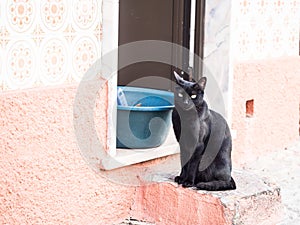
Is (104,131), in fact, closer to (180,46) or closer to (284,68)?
(180,46)

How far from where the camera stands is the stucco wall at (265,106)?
17.0ft

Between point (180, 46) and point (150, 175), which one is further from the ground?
point (180, 46)

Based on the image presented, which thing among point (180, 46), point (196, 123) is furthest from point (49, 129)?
point (180, 46)

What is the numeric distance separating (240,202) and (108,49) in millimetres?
1137

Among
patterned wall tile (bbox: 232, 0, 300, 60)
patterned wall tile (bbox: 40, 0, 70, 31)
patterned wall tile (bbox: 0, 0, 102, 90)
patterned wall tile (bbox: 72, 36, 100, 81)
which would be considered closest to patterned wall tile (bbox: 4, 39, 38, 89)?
patterned wall tile (bbox: 0, 0, 102, 90)

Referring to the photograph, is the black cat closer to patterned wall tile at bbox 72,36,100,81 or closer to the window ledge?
the window ledge

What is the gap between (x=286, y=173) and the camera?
208 inches

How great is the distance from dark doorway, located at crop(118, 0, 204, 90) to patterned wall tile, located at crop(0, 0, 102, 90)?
121 cm

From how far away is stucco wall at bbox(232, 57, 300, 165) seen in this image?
5.19m

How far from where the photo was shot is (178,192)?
3.98m

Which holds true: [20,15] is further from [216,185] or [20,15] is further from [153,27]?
[153,27]

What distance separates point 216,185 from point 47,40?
49.9 inches

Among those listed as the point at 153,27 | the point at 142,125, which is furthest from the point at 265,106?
the point at 142,125

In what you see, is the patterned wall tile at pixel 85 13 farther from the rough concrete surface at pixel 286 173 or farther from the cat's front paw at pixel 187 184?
the rough concrete surface at pixel 286 173
